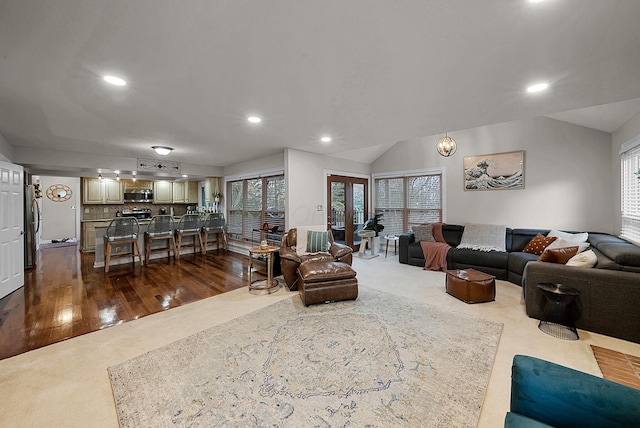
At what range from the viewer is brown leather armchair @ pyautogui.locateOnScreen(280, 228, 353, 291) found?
3.82 m

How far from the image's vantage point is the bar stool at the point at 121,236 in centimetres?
494

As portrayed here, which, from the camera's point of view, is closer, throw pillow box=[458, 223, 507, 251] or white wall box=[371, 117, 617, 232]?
white wall box=[371, 117, 617, 232]

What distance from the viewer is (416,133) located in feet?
13.4

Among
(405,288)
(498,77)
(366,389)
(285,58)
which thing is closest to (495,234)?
(405,288)

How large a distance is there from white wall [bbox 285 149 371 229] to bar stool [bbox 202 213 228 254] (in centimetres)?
303

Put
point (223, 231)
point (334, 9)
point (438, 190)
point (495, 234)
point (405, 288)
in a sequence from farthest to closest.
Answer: point (223, 231), point (438, 190), point (495, 234), point (405, 288), point (334, 9)

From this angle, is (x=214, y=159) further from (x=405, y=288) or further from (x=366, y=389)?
(x=366, y=389)

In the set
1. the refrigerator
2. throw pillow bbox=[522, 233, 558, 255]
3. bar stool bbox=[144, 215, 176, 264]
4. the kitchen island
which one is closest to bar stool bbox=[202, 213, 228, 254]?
bar stool bbox=[144, 215, 176, 264]

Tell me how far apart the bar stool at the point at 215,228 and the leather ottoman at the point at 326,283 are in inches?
174

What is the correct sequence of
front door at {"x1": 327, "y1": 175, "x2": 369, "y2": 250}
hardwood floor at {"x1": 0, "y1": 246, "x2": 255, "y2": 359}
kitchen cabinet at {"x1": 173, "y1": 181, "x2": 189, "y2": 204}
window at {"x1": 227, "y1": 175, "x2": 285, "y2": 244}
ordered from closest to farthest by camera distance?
1. hardwood floor at {"x1": 0, "y1": 246, "x2": 255, "y2": 359}
2. window at {"x1": 227, "y1": 175, "x2": 285, "y2": 244}
3. front door at {"x1": 327, "y1": 175, "x2": 369, "y2": 250}
4. kitchen cabinet at {"x1": 173, "y1": 181, "x2": 189, "y2": 204}

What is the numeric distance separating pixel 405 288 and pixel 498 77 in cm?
300

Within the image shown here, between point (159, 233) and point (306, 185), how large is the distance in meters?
3.71

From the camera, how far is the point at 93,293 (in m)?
3.73

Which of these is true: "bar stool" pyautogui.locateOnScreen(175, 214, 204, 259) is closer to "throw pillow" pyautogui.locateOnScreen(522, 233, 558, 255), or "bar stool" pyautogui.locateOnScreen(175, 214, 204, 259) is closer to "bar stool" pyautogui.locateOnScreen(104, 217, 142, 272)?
"bar stool" pyautogui.locateOnScreen(104, 217, 142, 272)
